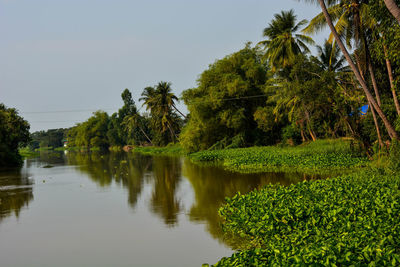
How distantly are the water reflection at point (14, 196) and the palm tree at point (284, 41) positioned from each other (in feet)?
62.9

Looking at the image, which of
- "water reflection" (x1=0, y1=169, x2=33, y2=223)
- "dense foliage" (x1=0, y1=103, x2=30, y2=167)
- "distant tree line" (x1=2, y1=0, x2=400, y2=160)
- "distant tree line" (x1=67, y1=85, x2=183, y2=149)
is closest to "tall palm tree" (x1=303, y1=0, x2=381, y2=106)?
"distant tree line" (x1=2, y1=0, x2=400, y2=160)

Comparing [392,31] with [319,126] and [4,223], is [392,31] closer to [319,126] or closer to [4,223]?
[4,223]

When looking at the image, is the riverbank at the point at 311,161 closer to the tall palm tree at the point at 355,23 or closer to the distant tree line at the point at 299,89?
the distant tree line at the point at 299,89

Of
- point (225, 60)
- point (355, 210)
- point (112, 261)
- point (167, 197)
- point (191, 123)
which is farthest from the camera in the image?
point (191, 123)

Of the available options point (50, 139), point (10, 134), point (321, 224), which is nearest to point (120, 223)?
point (321, 224)

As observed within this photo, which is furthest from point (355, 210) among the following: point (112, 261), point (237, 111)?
point (237, 111)

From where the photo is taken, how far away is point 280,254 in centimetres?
474

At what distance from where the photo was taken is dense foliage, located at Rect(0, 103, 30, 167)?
3284 cm

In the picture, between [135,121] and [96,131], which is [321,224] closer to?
[135,121]

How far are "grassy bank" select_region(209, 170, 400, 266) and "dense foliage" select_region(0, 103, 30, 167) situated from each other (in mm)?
30523

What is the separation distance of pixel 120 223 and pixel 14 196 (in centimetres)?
819

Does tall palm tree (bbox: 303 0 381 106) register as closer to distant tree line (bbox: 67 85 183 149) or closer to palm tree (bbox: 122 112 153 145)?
distant tree line (bbox: 67 85 183 149)

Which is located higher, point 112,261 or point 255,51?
point 255,51

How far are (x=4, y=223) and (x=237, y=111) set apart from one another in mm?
23765
